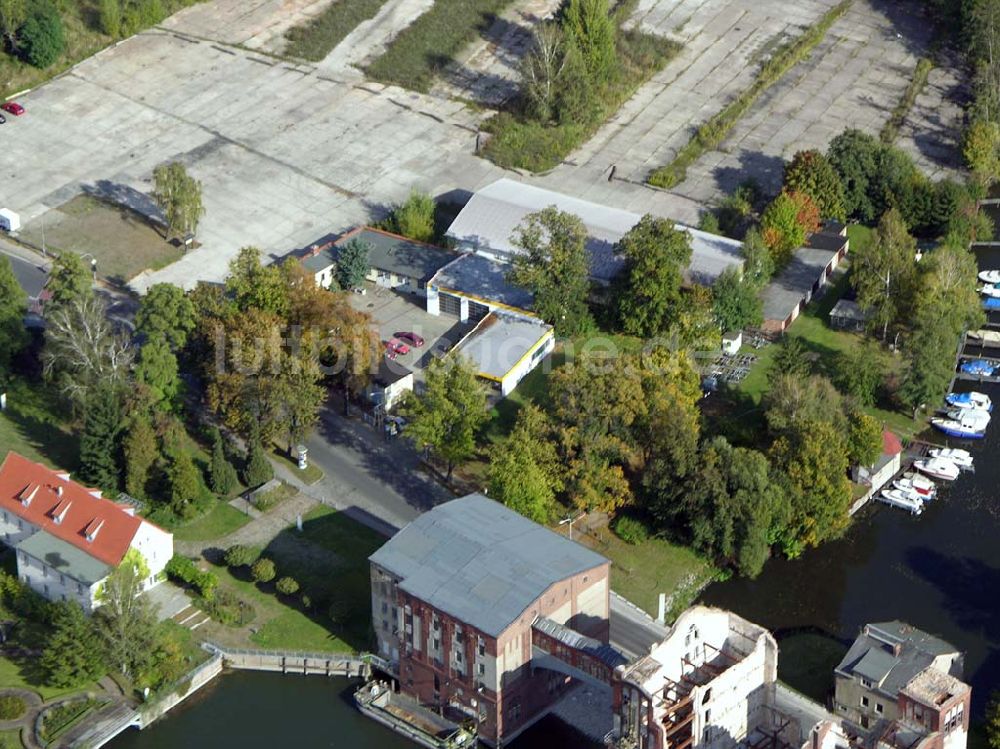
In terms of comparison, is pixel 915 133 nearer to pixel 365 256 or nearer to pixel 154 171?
pixel 365 256

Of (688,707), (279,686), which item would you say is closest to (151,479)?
(279,686)

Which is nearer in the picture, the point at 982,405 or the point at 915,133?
the point at 982,405

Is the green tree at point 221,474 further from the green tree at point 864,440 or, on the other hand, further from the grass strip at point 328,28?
the grass strip at point 328,28

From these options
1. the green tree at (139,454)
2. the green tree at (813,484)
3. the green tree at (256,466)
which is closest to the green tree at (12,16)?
the green tree at (139,454)

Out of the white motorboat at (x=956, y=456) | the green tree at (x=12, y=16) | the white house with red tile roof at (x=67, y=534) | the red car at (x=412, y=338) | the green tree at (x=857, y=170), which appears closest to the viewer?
the white house with red tile roof at (x=67, y=534)

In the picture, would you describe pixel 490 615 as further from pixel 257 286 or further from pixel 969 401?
pixel 969 401
